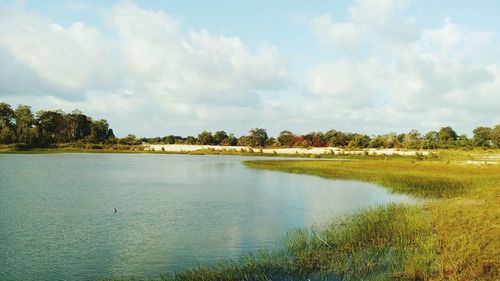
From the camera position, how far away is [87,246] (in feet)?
59.2

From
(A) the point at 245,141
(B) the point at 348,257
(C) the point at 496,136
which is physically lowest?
(B) the point at 348,257

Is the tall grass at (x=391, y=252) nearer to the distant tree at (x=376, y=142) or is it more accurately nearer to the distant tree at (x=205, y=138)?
the distant tree at (x=376, y=142)

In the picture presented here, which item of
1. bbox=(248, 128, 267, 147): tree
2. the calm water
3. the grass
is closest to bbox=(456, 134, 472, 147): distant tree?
bbox=(248, 128, 267, 147): tree

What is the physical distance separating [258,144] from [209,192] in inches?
6161

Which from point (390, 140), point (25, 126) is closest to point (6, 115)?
point (25, 126)

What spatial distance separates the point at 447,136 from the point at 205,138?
104 meters

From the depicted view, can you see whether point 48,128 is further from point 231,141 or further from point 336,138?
point 336,138

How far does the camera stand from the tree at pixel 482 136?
484 feet

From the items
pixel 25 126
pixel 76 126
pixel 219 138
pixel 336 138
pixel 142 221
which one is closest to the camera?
pixel 142 221

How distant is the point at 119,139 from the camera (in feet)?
560

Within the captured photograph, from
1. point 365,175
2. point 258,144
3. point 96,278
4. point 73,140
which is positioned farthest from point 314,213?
point 258,144

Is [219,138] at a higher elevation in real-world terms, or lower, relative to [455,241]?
higher

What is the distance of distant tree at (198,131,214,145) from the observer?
195 meters

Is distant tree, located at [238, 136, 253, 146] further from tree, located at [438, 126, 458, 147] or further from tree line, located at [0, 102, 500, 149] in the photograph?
tree, located at [438, 126, 458, 147]
